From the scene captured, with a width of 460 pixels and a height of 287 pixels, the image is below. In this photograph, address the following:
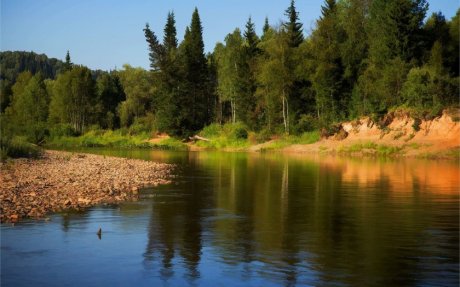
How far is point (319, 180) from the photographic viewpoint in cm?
2675

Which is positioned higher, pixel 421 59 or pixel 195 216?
pixel 421 59

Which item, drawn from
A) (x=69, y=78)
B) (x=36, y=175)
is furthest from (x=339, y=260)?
(x=69, y=78)

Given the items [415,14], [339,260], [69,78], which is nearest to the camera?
[339,260]

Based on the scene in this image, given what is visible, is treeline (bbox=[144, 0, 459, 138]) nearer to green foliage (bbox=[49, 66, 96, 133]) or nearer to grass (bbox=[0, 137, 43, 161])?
green foliage (bbox=[49, 66, 96, 133])

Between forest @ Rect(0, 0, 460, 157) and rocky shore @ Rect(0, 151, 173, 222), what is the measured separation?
7.82 metres

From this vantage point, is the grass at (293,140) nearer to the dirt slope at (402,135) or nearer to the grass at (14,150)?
the dirt slope at (402,135)

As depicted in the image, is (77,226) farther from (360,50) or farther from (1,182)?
(360,50)

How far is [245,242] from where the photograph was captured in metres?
12.2

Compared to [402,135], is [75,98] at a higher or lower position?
higher

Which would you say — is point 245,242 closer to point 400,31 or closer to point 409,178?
point 409,178

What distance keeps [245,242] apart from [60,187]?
421 inches

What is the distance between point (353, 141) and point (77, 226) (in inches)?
1813

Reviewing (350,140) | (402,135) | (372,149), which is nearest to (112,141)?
(350,140)

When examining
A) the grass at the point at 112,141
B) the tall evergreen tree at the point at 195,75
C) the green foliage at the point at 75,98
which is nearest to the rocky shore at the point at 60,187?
the grass at the point at 112,141
